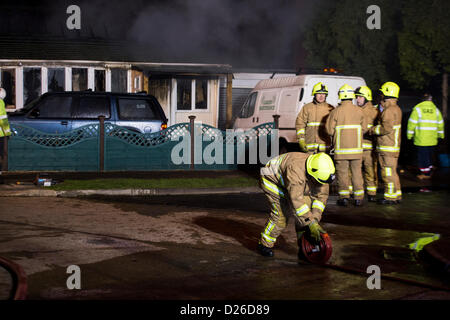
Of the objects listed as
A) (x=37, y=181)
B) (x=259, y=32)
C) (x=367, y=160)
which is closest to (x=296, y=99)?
(x=367, y=160)

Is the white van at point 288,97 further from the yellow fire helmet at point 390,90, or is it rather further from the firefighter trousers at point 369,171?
the yellow fire helmet at point 390,90

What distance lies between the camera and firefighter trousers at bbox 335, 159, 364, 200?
36.2 ft

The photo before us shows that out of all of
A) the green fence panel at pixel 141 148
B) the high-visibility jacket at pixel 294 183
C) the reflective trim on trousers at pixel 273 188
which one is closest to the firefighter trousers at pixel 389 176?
the high-visibility jacket at pixel 294 183

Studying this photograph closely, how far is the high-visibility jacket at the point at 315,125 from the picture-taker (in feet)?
37.7

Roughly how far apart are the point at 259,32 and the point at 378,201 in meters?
17.3

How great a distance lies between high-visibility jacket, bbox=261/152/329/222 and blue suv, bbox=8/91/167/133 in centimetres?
909

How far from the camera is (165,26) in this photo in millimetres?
24000

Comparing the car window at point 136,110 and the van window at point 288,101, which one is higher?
the van window at point 288,101

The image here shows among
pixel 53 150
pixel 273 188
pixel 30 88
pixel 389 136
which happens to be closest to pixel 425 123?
pixel 389 136

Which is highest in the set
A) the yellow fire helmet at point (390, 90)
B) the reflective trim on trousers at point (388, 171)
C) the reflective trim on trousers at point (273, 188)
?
the yellow fire helmet at point (390, 90)

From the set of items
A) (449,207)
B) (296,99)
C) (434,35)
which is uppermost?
(434,35)

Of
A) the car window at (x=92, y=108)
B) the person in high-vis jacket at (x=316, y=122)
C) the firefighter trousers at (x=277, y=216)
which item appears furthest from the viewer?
the car window at (x=92, y=108)

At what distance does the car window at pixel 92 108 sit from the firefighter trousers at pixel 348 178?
6996 mm

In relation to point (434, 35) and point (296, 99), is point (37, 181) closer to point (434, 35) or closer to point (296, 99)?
point (296, 99)
